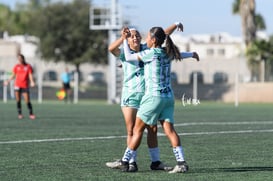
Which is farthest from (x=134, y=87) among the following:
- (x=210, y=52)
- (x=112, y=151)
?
(x=210, y=52)

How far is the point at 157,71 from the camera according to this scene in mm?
11000

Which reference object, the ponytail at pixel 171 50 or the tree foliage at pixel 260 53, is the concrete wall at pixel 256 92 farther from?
the ponytail at pixel 171 50

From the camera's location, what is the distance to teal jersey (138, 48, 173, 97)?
36.1 ft

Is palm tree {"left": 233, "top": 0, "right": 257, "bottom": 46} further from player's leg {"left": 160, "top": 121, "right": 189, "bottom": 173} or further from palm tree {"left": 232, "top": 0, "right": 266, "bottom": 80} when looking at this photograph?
player's leg {"left": 160, "top": 121, "right": 189, "bottom": 173}

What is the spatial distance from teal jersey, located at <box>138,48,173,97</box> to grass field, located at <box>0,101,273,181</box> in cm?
107

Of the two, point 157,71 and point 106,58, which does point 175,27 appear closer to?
point 157,71

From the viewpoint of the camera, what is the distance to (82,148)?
1466cm

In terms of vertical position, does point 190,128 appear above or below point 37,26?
below

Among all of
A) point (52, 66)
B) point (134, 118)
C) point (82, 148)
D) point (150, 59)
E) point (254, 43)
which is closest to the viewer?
point (150, 59)

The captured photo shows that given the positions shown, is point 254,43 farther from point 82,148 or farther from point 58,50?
point 82,148

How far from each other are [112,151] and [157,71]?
349cm

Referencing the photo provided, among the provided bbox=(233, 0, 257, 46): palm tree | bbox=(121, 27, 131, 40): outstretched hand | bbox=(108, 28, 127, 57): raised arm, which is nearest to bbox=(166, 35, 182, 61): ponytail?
bbox=(121, 27, 131, 40): outstretched hand

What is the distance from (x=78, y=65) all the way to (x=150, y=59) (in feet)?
219

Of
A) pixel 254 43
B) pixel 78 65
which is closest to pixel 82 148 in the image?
pixel 254 43
